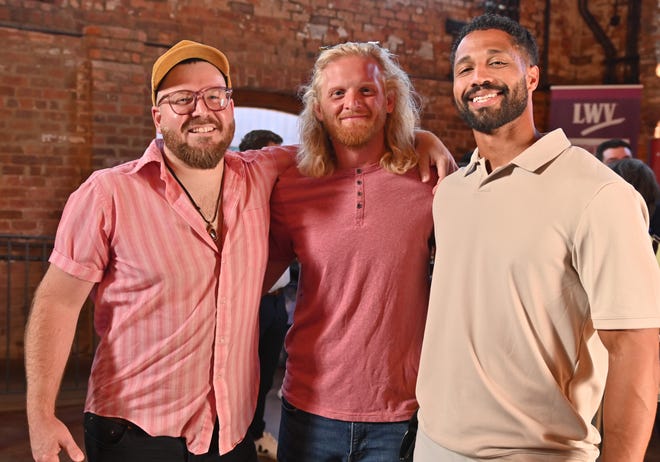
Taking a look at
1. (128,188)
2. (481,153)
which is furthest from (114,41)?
(481,153)

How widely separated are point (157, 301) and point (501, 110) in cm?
107

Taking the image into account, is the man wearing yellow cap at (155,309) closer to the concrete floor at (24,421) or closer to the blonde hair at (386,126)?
the blonde hair at (386,126)

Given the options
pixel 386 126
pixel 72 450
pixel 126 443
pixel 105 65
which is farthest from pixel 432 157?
pixel 105 65

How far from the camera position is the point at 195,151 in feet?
6.44

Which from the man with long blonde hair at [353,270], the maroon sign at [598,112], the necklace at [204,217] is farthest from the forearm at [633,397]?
the maroon sign at [598,112]

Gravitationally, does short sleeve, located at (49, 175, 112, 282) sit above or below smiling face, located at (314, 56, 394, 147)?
below

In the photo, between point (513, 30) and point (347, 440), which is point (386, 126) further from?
point (347, 440)

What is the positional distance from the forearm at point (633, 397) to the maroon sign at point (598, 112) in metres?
6.29

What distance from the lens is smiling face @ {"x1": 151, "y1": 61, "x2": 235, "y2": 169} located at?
1968 mm

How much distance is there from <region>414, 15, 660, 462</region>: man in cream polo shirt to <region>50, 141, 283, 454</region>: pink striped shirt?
59cm

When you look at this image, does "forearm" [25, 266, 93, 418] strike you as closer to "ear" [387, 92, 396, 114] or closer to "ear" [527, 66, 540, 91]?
"ear" [387, 92, 396, 114]

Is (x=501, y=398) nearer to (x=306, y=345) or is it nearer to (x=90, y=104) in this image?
(x=306, y=345)

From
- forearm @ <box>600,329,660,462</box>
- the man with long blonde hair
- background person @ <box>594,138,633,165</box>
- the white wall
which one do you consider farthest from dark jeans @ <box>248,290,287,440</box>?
the white wall

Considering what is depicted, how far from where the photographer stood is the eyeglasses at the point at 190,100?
2.00m
